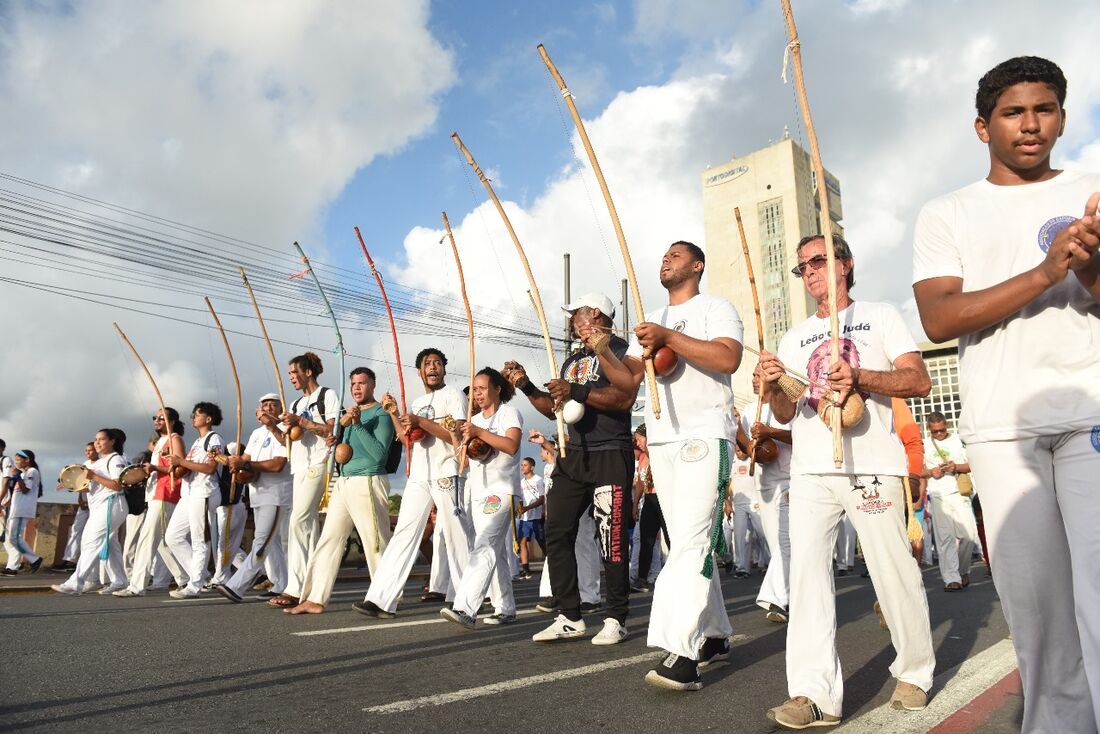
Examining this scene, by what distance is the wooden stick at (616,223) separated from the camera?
13.5 ft

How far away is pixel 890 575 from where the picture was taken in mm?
3543

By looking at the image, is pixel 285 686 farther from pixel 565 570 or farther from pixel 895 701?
pixel 895 701

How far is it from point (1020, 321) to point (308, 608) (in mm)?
5861

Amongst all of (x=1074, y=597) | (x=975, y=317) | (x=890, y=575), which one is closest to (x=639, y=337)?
(x=890, y=575)

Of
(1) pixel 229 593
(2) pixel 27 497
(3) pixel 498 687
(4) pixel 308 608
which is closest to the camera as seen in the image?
(3) pixel 498 687

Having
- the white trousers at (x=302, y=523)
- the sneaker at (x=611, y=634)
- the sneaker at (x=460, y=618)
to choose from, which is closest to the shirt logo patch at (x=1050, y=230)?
the sneaker at (x=611, y=634)

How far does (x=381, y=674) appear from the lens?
4215mm

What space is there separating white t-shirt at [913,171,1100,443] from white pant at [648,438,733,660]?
1610 millimetres

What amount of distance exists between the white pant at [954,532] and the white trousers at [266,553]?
688 centimetres

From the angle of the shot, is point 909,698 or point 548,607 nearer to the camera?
point 909,698

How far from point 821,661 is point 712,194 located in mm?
94847

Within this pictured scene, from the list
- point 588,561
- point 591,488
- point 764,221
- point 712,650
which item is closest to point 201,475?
point 588,561

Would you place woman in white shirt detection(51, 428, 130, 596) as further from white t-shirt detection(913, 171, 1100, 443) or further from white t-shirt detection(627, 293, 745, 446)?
white t-shirt detection(913, 171, 1100, 443)

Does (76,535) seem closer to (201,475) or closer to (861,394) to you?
(201,475)
